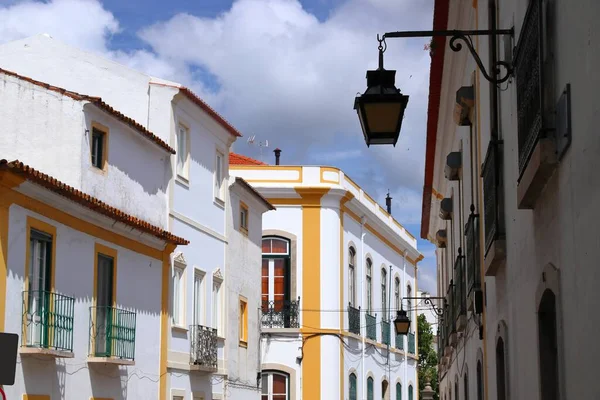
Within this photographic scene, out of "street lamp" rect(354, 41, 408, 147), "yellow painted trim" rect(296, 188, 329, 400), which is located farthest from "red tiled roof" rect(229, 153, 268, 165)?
"street lamp" rect(354, 41, 408, 147)

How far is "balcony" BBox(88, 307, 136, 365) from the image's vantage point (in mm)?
17484

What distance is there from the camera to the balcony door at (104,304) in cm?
1772

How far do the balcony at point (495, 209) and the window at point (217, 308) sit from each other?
15405mm

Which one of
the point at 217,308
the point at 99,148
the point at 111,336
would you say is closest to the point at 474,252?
the point at 111,336

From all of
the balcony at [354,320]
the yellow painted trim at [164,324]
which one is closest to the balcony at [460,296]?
the yellow painted trim at [164,324]

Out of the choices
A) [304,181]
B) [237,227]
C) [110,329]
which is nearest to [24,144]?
[110,329]

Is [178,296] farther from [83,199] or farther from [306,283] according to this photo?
[306,283]

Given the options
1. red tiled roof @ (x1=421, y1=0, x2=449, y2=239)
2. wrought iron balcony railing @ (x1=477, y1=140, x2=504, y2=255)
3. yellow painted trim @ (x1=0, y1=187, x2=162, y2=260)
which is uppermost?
red tiled roof @ (x1=421, y1=0, x2=449, y2=239)

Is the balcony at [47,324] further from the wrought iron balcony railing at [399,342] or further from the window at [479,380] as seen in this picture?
the wrought iron balcony railing at [399,342]

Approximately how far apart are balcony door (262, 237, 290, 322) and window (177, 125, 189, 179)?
11.5 meters

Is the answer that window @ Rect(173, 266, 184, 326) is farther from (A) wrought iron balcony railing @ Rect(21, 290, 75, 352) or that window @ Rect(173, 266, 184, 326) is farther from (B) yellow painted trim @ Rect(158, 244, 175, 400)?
(A) wrought iron balcony railing @ Rect(21, 290, 75, 352)

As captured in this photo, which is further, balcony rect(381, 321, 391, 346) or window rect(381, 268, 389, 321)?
window rect(381, 268, 389, 321)

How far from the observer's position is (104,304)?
1811cm

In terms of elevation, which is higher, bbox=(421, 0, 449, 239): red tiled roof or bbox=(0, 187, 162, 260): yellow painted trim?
bbox=(421, 0, 449, 239): red tiled roof
